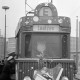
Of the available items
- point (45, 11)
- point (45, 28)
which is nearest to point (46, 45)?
point (45, 28)

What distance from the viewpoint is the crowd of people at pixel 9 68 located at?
12.0 m

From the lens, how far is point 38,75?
9.41 m

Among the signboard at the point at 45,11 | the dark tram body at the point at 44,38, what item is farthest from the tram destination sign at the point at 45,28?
the signboard at the point at 45,11

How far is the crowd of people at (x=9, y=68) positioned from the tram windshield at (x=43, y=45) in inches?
90.4

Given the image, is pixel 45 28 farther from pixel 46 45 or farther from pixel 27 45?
pixel 27 45

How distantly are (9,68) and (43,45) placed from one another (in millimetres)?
3176

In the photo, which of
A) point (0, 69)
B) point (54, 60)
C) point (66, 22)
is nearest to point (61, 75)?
point (54, 60)

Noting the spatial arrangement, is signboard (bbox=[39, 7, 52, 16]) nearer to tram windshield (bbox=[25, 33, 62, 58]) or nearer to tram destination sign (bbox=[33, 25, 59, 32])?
tram destination sign (bbox=[33, 25, 59, 32])

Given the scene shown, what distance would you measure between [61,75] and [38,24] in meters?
1.91

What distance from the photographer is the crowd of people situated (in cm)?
1197

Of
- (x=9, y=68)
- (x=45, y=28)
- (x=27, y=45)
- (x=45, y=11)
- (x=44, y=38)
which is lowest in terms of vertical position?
(x=9, y=68)

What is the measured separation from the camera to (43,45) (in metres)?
9.70

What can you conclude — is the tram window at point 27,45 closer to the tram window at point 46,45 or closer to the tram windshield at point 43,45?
the tram windshield at point 43,45

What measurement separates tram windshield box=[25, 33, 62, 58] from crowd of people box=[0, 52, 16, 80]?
230 centimetres
